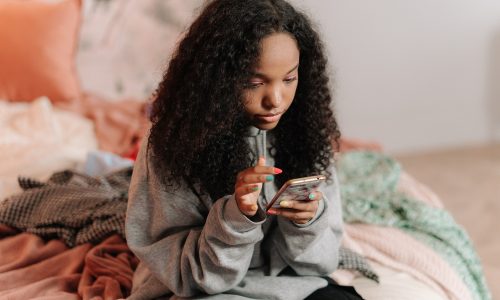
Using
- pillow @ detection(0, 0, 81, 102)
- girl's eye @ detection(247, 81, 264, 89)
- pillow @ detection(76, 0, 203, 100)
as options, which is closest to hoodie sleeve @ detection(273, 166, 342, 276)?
girl's eye @ detection(247, 81, 264, 89)

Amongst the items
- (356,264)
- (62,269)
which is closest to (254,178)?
(356,264)

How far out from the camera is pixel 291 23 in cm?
100

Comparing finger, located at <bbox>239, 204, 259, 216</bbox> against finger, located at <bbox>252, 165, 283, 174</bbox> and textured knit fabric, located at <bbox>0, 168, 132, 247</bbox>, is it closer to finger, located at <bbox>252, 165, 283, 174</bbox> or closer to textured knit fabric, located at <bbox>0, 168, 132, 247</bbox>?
finger, located at <bbox>252, 165, 283, 174</bbox>

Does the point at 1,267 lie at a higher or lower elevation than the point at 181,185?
lower

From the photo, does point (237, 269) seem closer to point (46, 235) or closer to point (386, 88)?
point (46, 235)

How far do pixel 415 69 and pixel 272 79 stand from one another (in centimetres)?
210

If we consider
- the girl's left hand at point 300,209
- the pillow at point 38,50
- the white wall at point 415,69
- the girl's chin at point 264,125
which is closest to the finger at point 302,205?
the girl's left hand at point 300,209

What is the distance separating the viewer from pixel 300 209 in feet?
3.25

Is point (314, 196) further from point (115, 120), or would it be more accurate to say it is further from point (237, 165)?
point (115, 120)

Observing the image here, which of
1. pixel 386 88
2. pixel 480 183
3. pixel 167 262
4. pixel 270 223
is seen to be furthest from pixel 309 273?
pixel 386 88

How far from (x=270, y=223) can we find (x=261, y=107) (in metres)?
0.25

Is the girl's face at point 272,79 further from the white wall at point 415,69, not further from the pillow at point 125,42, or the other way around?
the white wall at point 415,69

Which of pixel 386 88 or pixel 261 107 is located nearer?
pixel 261 107

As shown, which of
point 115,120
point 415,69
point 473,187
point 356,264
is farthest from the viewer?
point 415,69
